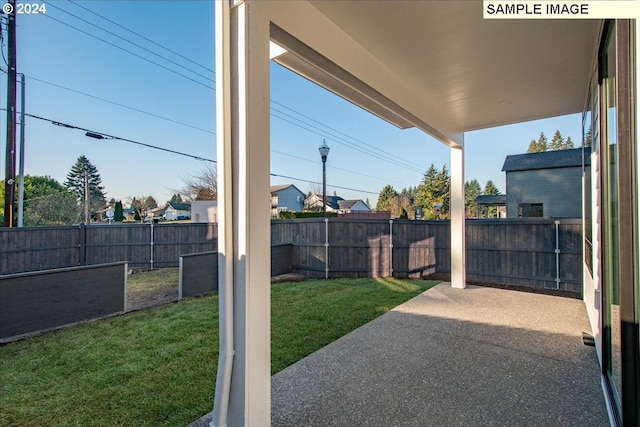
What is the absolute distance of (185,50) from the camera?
8.82 metres

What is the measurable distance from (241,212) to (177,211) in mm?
27684

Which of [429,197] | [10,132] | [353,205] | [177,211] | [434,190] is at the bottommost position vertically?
[177,211]

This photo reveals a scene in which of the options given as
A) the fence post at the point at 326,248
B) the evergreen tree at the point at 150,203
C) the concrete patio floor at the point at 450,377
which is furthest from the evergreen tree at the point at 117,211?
the concrete patio floor at the point at 450,377

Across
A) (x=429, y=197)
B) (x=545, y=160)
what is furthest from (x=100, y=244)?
(x=429, y=197)

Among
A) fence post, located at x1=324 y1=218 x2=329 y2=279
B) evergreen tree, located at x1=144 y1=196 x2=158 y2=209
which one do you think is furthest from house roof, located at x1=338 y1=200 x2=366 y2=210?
fence post, located at x1=324 y1=218 x2=329 y2=279

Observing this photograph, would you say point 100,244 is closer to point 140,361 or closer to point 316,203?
point 140,361

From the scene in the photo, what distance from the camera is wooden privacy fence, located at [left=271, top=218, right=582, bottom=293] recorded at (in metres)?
5.47

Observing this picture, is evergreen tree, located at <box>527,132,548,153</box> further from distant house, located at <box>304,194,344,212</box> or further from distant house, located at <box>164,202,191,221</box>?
distant house, located at <box>164,202,191,221</box>

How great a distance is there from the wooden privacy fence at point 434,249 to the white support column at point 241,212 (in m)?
5.63

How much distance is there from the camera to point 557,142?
3825 cm

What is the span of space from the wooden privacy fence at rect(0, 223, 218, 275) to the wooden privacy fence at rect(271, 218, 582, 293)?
8.37ft

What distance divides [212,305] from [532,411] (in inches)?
161

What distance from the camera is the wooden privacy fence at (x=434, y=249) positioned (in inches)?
215

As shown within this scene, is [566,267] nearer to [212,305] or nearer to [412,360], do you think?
[412,360]
